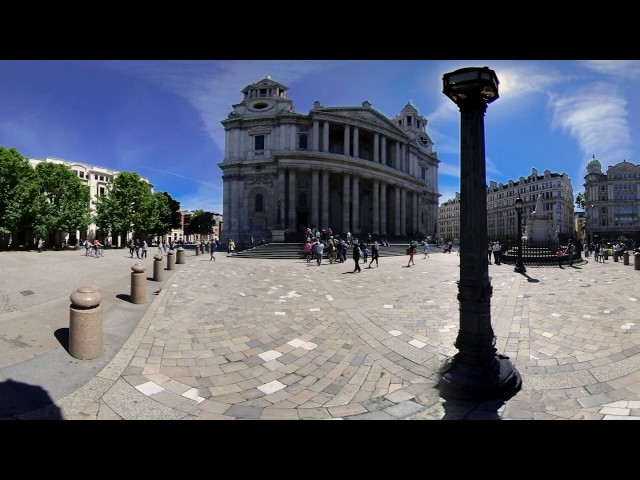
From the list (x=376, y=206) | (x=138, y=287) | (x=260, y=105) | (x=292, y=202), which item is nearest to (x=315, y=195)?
(x=292, y=202)

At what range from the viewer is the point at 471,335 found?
3.26m

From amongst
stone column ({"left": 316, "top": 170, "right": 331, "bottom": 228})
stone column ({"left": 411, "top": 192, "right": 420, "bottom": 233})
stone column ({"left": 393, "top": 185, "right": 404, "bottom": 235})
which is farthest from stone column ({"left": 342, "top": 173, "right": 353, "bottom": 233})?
stone column ({"left": 411, "top": 192, "right": 420, "bottom": 233})

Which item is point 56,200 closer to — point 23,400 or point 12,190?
point 12,190

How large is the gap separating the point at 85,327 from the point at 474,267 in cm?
498

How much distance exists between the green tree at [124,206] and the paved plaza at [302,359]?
39.3 m

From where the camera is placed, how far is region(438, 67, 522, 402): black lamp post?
Result: 309 cm

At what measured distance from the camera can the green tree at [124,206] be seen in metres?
40.2

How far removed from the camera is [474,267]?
3252 mm
